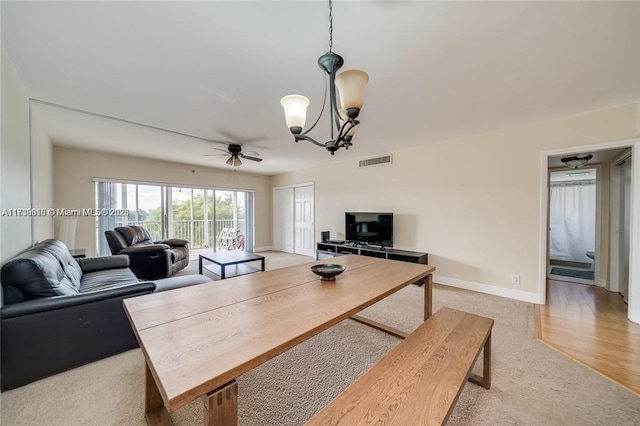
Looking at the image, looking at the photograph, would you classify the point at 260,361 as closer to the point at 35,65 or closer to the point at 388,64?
the point at 388,64

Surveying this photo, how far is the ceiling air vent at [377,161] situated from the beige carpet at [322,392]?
329 centimetres

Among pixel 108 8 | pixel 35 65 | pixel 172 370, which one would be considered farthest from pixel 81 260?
pixel 172 370

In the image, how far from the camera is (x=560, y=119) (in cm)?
297

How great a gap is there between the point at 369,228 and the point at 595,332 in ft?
10.0

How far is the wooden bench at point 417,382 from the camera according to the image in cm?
95

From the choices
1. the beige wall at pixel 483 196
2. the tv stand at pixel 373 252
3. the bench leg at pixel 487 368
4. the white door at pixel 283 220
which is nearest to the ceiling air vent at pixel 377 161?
the beige wall at pixel 483 196

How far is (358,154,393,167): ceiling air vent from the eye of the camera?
4620mm

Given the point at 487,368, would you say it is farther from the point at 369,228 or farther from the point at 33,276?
the point at 33,276

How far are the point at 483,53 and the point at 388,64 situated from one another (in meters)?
0.68

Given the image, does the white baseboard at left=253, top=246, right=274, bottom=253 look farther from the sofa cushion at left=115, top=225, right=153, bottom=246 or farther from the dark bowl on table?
the dark bowl on table

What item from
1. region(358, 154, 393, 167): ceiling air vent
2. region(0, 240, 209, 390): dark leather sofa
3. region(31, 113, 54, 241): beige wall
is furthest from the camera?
region(358, 154, 393, 167): ceiling air vent

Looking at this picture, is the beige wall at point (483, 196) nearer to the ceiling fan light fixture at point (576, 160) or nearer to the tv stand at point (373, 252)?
the tv stand at point (373, 252)

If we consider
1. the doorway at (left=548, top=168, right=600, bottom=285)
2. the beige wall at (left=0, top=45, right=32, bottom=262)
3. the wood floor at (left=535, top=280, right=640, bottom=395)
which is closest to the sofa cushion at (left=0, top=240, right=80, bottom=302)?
the beige wall at (left=0, top=45, right=32, bottom=262)

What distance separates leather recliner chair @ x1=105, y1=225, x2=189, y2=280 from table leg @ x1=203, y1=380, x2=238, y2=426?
392 centimetres
